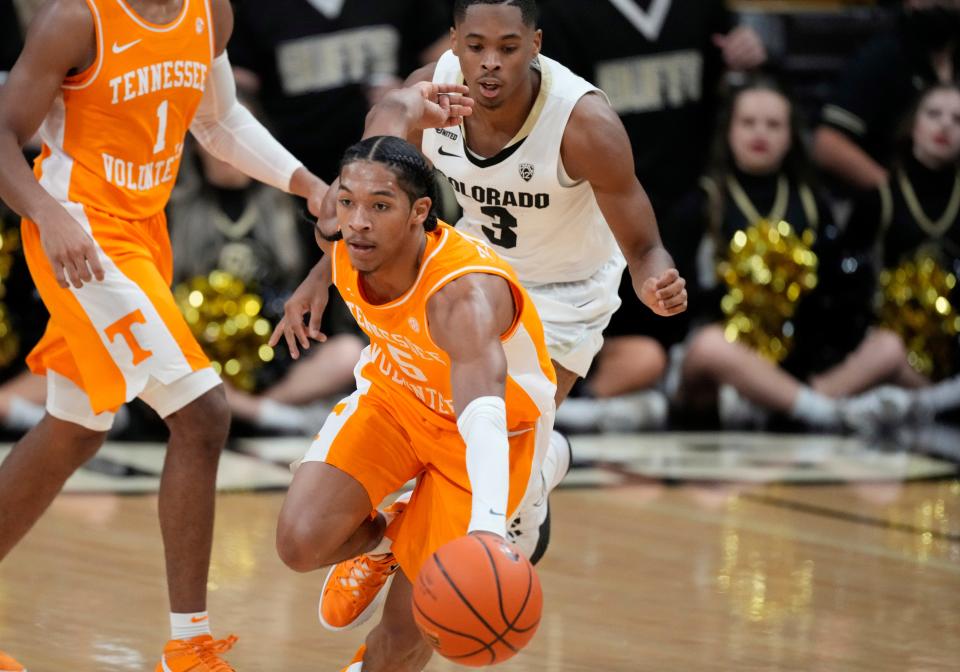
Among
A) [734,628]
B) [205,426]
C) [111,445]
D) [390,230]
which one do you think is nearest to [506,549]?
[390,230]

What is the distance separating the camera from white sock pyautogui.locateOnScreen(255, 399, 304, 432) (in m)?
7.92

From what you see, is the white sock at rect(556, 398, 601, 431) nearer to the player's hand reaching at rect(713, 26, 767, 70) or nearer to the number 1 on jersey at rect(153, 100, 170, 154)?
the player's hand reaching at rect(713, 26, 767, 70)

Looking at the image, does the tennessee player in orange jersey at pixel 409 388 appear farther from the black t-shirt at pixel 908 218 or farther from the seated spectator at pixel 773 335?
the black t-shirt at pixel 908 218

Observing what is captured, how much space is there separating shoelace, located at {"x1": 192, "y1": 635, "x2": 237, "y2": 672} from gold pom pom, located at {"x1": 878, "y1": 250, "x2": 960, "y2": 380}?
5246 millimetres

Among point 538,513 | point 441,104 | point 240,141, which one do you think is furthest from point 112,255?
point 538,513

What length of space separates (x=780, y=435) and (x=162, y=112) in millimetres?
4734

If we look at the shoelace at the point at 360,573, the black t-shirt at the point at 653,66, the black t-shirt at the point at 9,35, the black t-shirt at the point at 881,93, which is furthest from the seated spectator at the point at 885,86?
the shoelace at the point at 360,573

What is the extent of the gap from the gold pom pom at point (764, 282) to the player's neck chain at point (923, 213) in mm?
712

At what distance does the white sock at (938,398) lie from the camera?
8.77 meters

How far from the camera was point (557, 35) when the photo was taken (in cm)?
830

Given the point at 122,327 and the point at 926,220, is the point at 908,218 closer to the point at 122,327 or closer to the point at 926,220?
the point at 926,220

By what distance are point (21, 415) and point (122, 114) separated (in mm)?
3472

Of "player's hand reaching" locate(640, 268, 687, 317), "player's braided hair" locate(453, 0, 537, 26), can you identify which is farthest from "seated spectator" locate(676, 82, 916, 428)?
"player's hand reaching" locate(640, 268, 687, 317)

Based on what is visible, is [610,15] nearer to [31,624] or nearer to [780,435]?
[780,435]
